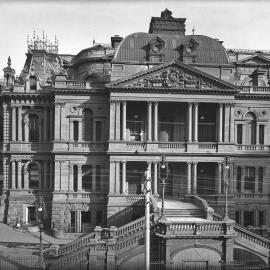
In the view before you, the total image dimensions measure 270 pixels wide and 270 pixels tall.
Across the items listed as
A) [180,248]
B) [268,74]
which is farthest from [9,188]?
[268,74]

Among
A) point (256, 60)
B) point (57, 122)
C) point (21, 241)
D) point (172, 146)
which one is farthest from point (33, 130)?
point (256, 60)

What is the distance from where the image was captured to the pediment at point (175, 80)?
3762 cm

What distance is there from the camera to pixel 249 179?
1586 inches

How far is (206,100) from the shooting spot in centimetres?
3828

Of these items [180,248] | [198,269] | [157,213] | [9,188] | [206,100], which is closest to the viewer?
[198,269]

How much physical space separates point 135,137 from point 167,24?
15855 mm

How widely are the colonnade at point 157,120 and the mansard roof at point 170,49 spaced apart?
17.5 feet

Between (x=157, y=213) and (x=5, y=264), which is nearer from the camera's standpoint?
(x=5, y=264)

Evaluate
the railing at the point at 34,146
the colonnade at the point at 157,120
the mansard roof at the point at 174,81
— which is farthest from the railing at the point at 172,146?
the railing at the point at 34,146

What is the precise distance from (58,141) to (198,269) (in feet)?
66.8

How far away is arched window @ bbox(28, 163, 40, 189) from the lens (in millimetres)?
41250

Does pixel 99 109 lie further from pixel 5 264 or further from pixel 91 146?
pixel 5 264

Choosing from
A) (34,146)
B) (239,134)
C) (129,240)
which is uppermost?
(239,134)

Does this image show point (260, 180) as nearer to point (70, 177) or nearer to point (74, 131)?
point (70, 177)
